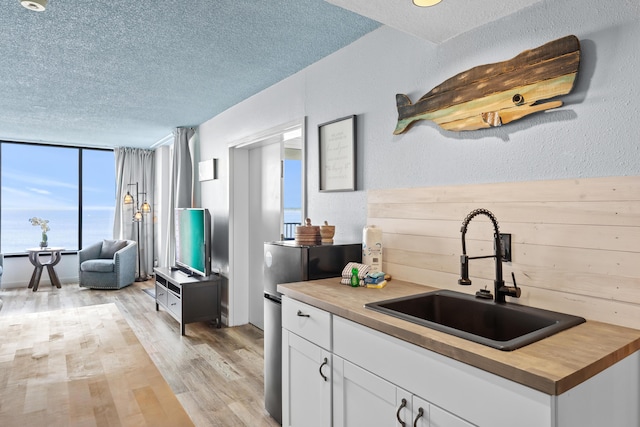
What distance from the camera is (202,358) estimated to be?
3.52 metres

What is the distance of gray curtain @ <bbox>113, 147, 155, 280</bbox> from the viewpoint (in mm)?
7430

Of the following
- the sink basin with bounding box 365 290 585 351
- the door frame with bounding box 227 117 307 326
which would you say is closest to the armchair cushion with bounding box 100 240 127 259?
the door frame with bounding box 227 117 307 326

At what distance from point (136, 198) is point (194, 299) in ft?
13.5

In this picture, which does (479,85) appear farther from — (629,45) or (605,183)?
(605,183)

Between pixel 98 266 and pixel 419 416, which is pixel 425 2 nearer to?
pixel 419 416

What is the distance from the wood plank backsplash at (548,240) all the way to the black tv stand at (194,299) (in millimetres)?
2774

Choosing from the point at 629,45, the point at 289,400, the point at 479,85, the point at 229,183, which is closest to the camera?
the point at 629,45

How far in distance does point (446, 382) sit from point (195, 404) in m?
2.02

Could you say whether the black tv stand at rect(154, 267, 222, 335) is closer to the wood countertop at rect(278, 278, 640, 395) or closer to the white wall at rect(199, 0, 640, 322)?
the white wall at rect(199, 0, 640, 322)

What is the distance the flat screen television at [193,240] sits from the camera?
175 inches

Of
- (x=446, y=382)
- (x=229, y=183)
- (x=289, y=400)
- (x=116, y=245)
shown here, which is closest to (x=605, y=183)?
(x=446, y=382)

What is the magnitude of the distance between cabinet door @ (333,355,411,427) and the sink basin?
0.27 m

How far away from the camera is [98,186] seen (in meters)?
7.70

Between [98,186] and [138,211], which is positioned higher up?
[98,186]
